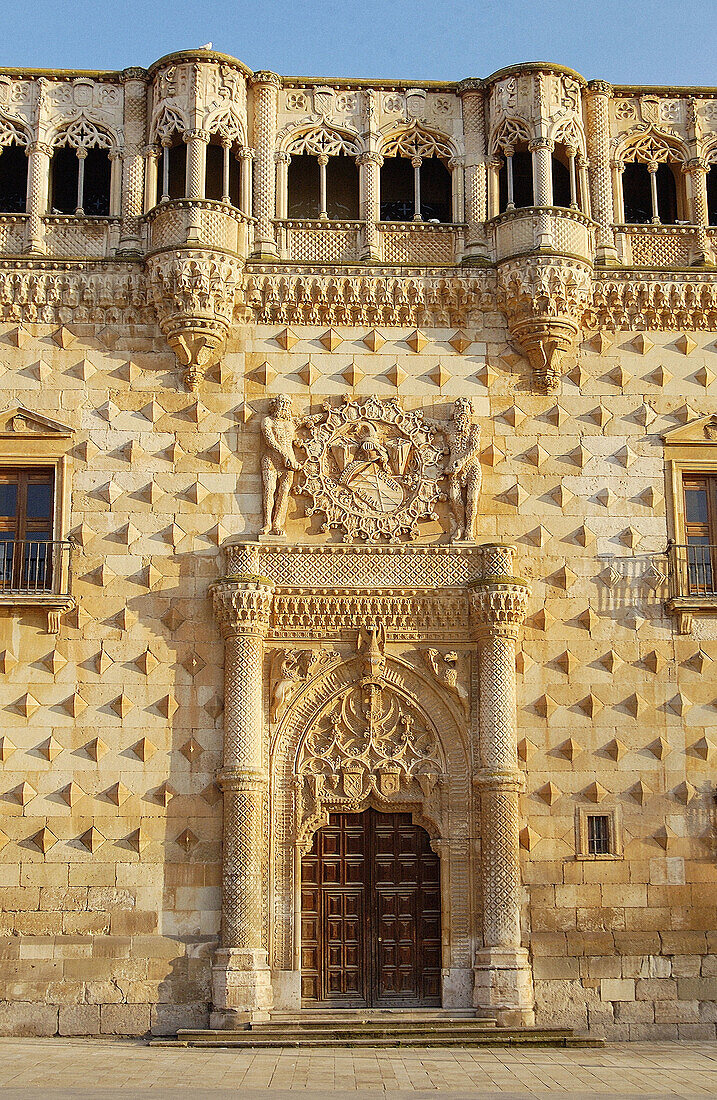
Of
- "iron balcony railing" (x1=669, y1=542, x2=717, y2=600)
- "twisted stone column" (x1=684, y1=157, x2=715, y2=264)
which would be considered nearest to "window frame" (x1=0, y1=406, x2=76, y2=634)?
"iron balcony railing" (x1=669, y1=542, x2=717, y2=600)

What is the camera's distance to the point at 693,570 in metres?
20.7

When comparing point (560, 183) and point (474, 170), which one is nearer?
point (474, 170)

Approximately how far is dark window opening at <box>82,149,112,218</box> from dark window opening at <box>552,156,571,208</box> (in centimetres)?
726

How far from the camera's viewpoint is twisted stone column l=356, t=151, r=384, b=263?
69.3 feet

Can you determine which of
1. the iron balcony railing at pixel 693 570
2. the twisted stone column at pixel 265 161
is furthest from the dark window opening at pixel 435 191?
the iron balcony railing at pixel 693 570

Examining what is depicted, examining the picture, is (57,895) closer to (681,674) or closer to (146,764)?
(146,764)

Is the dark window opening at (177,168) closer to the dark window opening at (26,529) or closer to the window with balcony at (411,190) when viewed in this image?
the window with balcony at (411,190)

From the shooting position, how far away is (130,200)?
21156 millimetres

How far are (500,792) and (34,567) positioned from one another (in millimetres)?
7541

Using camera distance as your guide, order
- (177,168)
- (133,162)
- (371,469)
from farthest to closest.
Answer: (133,162)
(177,168)
(371,469)

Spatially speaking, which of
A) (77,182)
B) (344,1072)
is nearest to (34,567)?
(77,182)

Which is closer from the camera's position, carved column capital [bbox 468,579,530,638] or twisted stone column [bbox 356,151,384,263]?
carved column capital [bbox 468,579,530,638]

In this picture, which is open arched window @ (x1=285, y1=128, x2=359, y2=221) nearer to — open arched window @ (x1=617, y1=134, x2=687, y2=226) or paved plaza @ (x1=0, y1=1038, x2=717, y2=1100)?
open arched window @ (x1=617, y1=134, x2=687, y2=226)

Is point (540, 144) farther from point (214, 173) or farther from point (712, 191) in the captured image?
point (214, 173)
